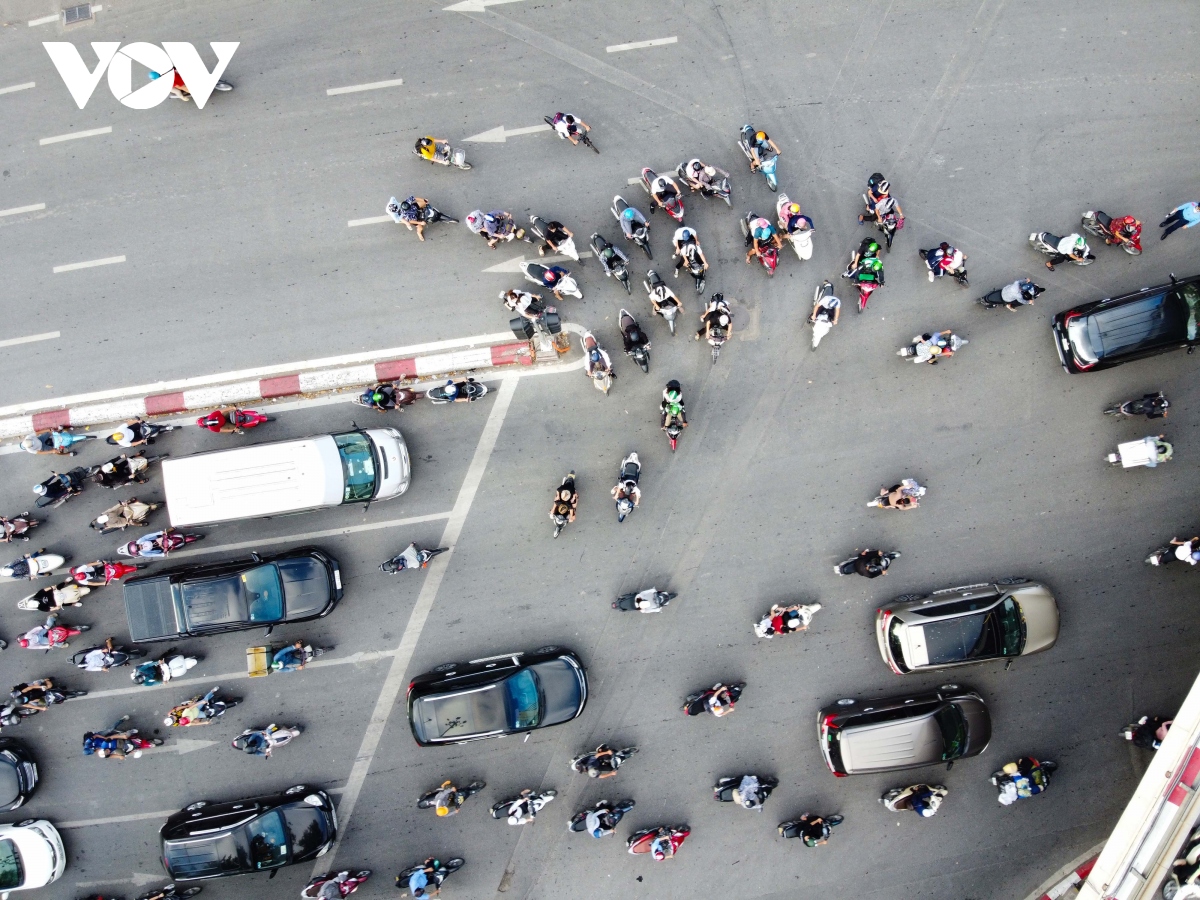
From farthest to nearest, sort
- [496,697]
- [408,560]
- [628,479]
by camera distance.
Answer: [408,560], [628,479], [496,697]

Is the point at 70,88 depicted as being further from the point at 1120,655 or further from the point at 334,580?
the point at 1120,655

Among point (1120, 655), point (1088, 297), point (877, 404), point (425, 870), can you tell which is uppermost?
point (1088, 297)

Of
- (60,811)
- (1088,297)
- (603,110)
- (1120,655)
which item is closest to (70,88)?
(603,110)

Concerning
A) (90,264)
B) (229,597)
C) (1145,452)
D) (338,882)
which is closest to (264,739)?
(229,597)

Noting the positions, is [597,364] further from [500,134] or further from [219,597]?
[219,597]

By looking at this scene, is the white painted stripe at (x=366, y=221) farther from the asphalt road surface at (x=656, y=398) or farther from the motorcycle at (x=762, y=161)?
the motorcycle at (x=762, y=161)

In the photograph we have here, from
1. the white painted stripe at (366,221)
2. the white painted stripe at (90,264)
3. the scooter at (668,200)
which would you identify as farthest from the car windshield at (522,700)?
the white painted stripe at (90,264)
